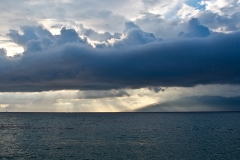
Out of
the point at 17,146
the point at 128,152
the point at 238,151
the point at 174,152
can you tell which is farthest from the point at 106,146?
the point at 238,151

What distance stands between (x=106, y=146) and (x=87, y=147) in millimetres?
4878

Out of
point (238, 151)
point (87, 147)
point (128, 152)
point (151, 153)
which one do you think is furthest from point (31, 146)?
point (238, 151)

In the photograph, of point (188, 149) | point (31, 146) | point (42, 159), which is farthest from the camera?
point (31, 146)

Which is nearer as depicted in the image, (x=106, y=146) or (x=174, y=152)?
(x=174, y=152)

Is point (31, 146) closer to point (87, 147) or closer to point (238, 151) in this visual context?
point (87, 147)

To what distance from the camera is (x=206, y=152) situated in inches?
2662

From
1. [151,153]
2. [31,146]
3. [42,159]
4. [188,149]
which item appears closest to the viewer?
[42,159]

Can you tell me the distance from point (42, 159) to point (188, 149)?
33662mm

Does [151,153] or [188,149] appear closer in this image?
[151,153]

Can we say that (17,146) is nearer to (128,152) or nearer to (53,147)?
(53,147)

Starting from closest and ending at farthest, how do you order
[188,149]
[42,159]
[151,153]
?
[42,159] < [151,153] < [188,149]

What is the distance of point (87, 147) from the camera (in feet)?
243

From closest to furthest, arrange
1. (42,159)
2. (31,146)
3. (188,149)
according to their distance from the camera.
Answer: (42,159), (188,149), (31,146)

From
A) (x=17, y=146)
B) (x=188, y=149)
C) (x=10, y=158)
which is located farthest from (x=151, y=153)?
(x=17, y=146)
